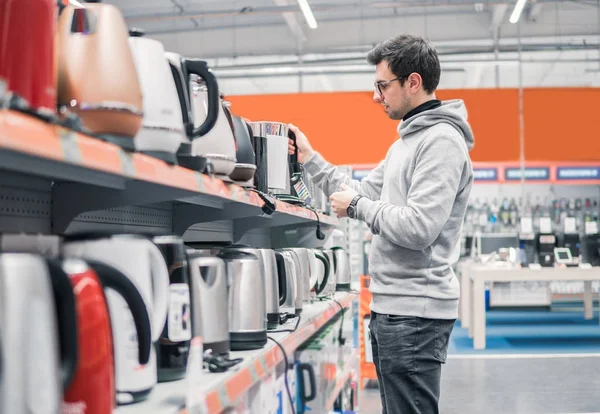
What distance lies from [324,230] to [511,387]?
7.70ft

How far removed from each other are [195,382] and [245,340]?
0.65 m

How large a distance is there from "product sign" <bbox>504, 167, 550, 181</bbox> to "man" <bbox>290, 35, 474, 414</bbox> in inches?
410

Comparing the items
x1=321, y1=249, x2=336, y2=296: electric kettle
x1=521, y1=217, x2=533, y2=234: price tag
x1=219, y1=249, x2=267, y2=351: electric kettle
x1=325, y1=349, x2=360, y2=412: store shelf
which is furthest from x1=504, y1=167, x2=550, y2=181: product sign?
x1=219, y1=249, x2=267, y2=351: electric kettle

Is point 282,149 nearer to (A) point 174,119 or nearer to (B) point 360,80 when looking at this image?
(A) point 174,119

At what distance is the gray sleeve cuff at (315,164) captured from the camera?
2.75 meters

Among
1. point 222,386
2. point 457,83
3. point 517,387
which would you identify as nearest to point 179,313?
point 222,386

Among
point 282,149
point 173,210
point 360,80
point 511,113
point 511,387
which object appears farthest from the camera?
point 360,80

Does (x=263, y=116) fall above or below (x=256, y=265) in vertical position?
above

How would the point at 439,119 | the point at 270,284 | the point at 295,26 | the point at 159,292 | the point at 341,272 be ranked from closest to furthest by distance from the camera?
the point at 159,292 → the point at 270,284 → the point at 439,119 → the point at 341,272 → the point at 295,26

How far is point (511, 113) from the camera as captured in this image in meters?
9.07

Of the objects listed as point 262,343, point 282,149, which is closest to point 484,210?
point 282,149

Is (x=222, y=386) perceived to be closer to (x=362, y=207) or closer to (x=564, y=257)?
(x=362, y=207)

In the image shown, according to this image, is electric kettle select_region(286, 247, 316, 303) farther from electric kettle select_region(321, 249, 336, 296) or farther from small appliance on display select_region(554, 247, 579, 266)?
small appliance on display select_region(554, 247, 579, 266)

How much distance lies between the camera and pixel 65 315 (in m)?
0.84
